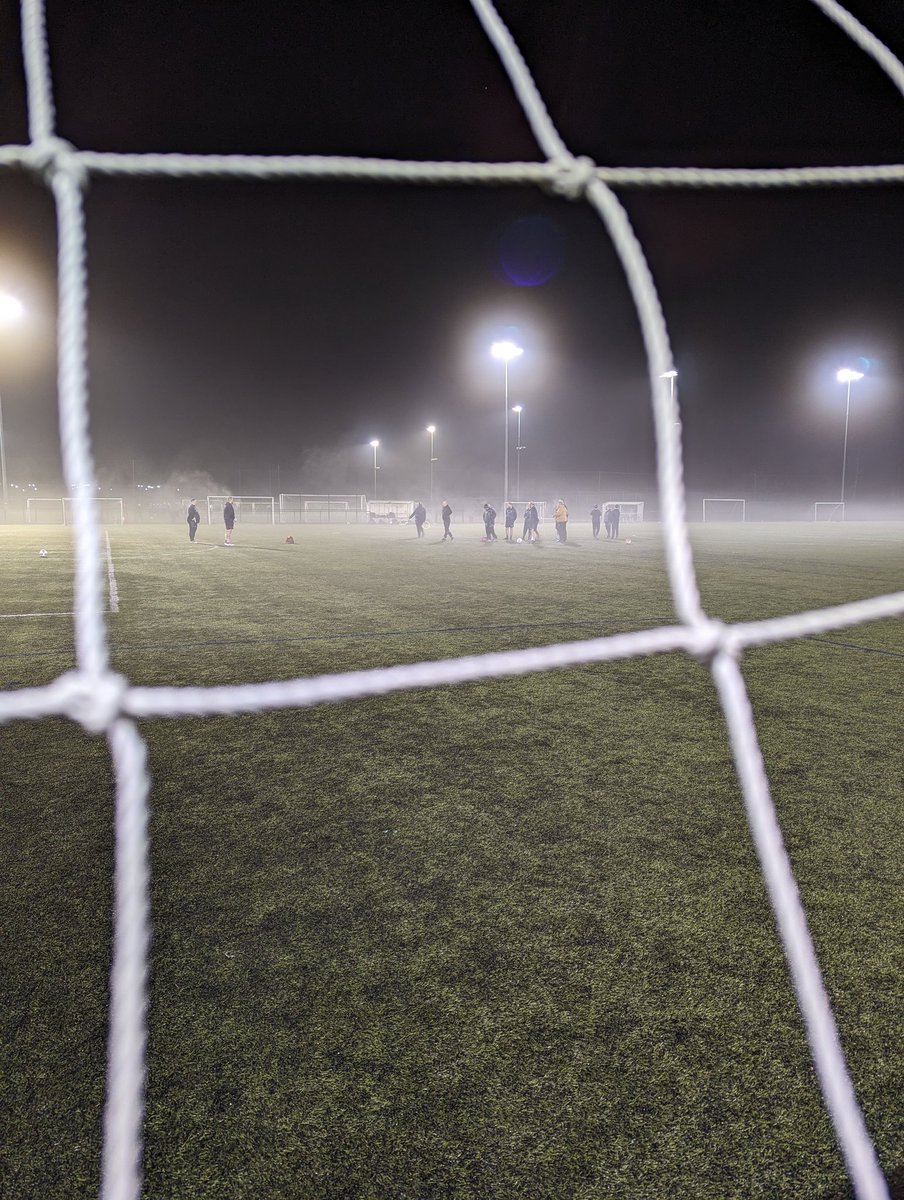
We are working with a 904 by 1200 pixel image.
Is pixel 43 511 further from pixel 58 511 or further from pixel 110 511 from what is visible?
pixel 110 511

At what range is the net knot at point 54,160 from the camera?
1578mm

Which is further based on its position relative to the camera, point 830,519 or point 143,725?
point 830,519

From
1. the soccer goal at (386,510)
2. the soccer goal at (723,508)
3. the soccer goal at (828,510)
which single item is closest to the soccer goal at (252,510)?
the soccer goal at (386,510)

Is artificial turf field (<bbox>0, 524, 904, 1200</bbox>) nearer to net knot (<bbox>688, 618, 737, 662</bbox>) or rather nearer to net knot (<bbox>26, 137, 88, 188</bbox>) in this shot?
net knot (<bbox>688, 618, 737, 662</bbox>)

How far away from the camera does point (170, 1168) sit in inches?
47.4

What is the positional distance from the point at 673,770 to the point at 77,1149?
240 cm

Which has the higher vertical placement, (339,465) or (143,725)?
(339,465)

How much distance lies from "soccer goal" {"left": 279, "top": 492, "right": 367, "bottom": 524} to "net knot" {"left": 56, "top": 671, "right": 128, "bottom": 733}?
142 feet

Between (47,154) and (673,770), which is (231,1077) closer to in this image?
(47,154)

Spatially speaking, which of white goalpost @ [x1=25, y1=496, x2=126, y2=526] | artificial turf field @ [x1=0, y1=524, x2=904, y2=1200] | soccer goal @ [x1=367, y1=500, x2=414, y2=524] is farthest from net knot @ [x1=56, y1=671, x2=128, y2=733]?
white goalpost @ [x1=25, y1=496, x2=126, y2=526]

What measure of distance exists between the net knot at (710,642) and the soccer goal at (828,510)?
5386 centimetres

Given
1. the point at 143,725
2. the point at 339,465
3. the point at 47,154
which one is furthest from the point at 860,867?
the point at 339,465

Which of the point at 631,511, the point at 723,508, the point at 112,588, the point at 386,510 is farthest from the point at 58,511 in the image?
the point at 723,508

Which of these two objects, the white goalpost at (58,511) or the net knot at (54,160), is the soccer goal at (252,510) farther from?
the net knot at (54,160)
